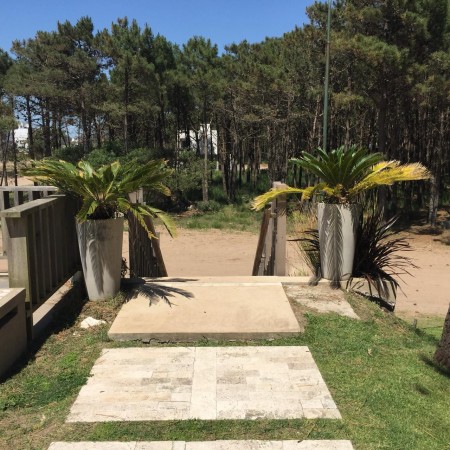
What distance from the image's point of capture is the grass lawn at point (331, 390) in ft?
8.80

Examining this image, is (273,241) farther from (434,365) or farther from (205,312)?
(434,365)

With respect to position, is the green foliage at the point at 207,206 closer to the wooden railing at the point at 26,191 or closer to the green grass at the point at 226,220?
the green grass at the point at 226,220

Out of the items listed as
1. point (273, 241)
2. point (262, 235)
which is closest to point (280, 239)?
point (273, 241)

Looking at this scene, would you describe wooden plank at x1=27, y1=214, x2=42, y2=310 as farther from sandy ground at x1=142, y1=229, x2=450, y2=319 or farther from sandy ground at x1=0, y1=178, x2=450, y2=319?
sandy ground at x1=142, y1=229, x2=450, y2=319

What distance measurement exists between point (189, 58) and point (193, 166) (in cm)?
663

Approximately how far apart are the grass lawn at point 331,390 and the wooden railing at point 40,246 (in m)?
0.44

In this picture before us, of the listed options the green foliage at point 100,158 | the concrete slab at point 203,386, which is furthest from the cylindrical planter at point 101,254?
the green foliage at point 100,158

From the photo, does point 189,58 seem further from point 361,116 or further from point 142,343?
point 142,343

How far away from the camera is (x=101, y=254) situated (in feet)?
15.5

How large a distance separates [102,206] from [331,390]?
2871 millimetres

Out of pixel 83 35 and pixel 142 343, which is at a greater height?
pixel 83 35

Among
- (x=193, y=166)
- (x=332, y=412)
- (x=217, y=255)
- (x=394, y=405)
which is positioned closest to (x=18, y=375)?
(x=332, y=412)

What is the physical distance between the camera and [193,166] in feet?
83.4

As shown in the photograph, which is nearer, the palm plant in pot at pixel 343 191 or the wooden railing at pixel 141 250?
the palm plant in pot at pixel 343 191
